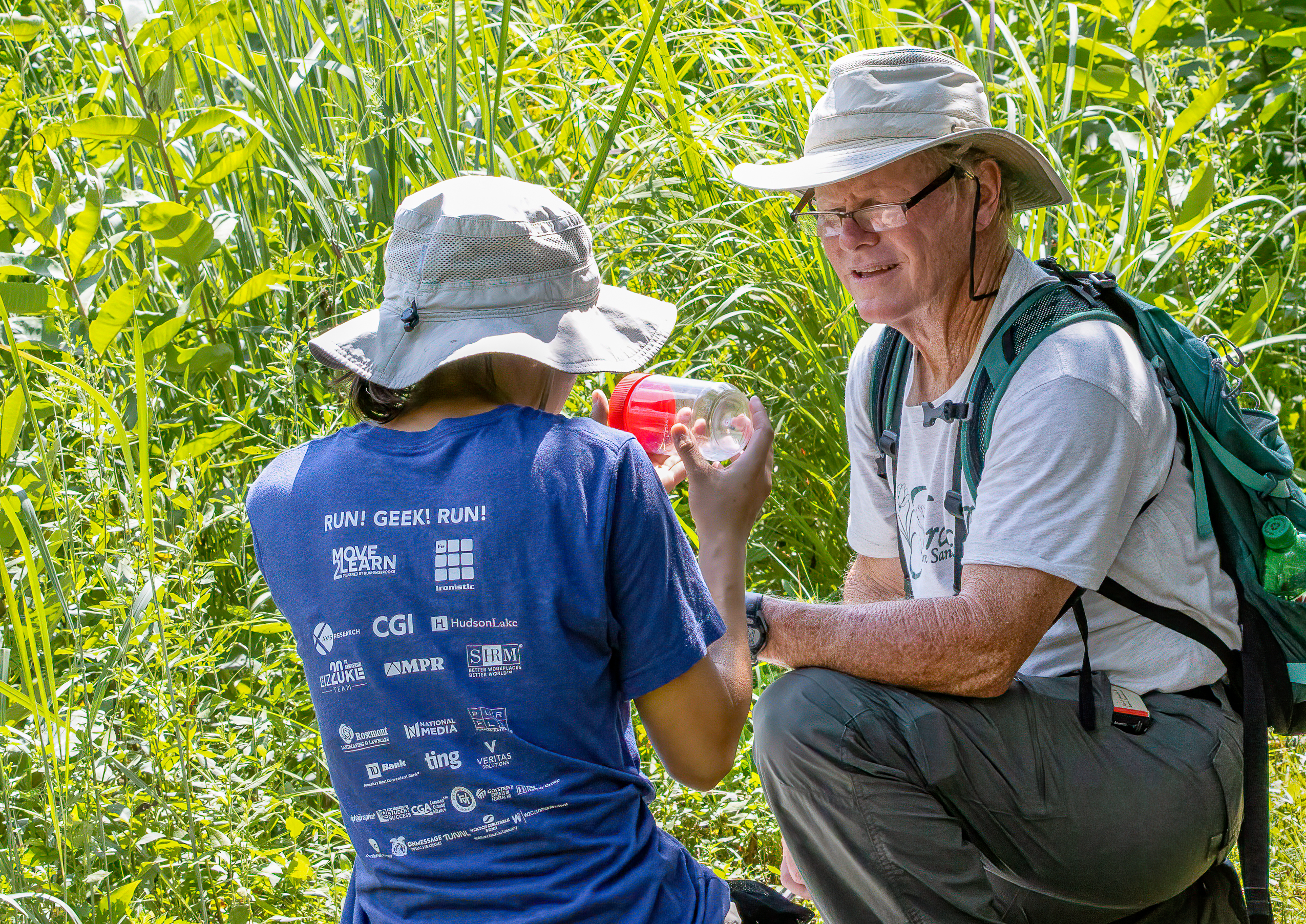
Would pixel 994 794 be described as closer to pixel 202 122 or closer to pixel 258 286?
pixel 258 286

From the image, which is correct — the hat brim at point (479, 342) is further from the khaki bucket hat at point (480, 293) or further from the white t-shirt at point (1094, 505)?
the white t-shirt at point (1094, 505)

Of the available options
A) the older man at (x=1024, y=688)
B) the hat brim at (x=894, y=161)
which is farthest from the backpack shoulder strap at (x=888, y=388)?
the hat brim at (x=894, y=161)

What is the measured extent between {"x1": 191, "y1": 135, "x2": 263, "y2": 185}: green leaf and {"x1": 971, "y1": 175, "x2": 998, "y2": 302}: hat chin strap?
4.99ft

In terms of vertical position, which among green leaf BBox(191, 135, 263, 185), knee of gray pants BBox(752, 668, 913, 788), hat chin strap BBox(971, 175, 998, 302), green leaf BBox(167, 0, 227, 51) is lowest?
knee of gray pants BBox(752, 668, 913, 788)

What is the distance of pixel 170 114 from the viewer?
3059mm

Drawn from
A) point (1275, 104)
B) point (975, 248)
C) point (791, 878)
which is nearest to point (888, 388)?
point (975, 248)

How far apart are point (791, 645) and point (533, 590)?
0.74m

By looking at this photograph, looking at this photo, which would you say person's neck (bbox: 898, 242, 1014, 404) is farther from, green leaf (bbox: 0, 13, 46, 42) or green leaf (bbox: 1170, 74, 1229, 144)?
green leaf (bbox: 0, 13, 46, 42)

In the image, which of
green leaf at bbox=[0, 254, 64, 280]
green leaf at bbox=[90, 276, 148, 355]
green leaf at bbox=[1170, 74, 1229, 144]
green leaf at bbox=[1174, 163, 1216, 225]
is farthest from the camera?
green leaf at bbox=[1174, 163, 1216, 225]

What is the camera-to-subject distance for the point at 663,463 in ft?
6.84

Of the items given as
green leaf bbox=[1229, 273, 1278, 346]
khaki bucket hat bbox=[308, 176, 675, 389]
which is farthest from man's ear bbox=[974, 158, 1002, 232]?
green leaf bbox=[1229, 273, 1278, 346]

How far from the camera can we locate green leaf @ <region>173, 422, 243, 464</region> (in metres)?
2.47

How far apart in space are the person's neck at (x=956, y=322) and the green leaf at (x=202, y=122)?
153 centimetres

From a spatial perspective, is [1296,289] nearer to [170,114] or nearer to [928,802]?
[928,802]
